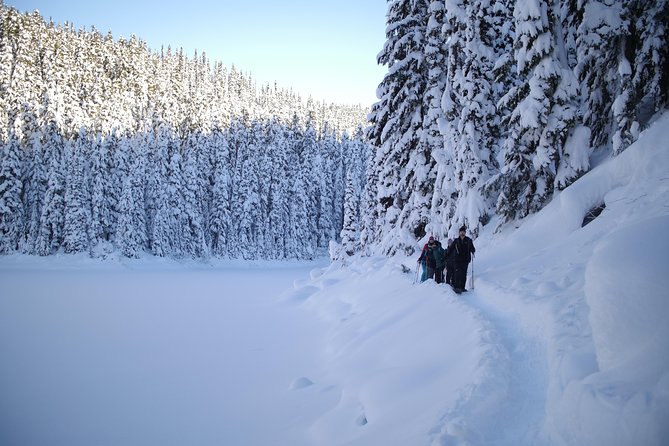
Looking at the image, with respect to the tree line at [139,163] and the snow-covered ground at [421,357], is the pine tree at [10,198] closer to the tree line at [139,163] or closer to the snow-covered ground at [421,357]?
the tree line at [139,163]

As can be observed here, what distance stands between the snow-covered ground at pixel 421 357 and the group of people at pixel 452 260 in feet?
2.01

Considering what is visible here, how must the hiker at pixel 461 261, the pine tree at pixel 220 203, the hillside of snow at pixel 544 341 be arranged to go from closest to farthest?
1. the hillside of snow at pixel 544 341
2. the hiker at pixel 461 261
3. the pine tree at pixel 220 203

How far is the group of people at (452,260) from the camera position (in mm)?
10836

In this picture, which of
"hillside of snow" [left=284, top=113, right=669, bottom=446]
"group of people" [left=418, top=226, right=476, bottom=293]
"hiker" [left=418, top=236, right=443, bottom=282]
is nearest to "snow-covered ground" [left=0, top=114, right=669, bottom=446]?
"hillside of snow" [left=284, top=113, right=669, bottom=446]

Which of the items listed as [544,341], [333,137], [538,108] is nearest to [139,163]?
[333,137]

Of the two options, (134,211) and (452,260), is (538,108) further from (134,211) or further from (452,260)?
(134,211)

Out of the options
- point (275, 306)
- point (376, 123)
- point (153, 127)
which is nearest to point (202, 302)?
point (275, 306)

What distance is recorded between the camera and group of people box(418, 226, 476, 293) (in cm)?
1084

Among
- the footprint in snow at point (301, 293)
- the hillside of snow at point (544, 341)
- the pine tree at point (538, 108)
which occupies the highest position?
the pine tree at point (538, 108)

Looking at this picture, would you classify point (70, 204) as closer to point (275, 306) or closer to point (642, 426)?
point (275, 306)

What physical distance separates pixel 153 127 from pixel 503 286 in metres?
58.7

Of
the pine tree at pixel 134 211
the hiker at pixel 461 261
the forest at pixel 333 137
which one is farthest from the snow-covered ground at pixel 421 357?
the pine tree at pixel 134 211

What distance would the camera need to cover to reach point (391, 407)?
5516mm

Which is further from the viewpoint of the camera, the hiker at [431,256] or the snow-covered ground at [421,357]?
the hiker at [431,256]
